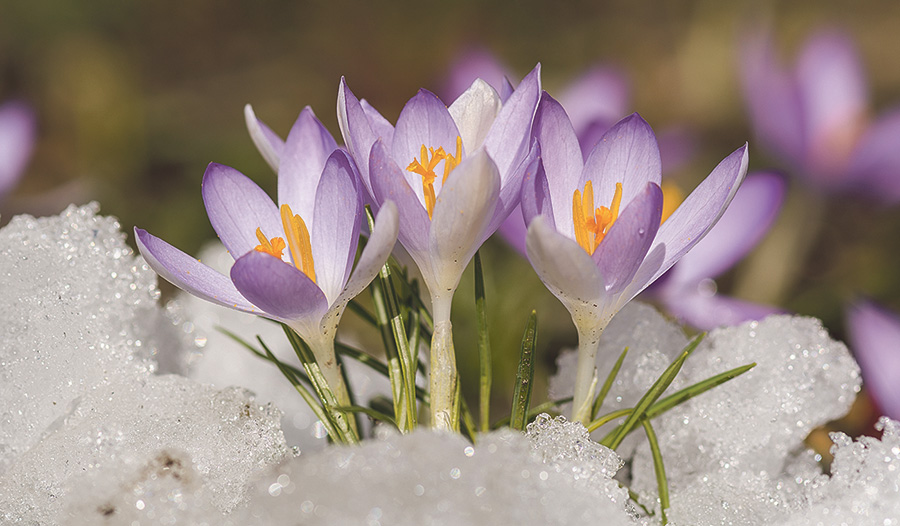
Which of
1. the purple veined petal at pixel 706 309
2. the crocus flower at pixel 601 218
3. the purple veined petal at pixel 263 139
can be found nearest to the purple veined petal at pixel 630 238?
the crocus flower at pixel 601 218

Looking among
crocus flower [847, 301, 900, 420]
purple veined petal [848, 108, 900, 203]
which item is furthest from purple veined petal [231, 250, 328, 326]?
purple veined petal [848, 108, 900, 203]

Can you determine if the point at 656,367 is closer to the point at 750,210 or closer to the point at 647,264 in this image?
the point at 647,264

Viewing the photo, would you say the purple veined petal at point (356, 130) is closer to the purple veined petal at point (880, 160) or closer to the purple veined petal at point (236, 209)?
the purple veined petal at point (236, 209)

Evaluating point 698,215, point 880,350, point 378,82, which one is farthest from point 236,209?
point 378,82

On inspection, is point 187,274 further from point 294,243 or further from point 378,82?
point 378,82

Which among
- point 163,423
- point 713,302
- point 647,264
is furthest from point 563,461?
point 713,302
